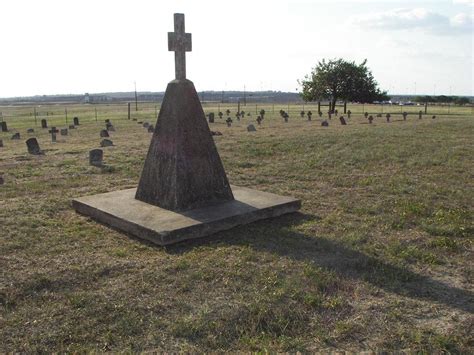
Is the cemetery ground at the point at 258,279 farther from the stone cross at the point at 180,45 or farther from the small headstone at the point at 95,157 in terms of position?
the small headstone at the point at 95,157

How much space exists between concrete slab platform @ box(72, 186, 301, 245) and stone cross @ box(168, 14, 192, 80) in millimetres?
2100

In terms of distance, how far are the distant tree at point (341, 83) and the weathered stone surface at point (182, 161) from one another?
150ft

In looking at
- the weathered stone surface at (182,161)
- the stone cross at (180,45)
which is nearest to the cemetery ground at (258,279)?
the weathered stone surface at (182,161)

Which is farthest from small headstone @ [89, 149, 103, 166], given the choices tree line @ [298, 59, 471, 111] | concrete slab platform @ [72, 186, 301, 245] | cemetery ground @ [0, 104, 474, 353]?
tree line @ [298, 59, 471, 111]

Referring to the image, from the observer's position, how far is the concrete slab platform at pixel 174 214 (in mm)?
5637

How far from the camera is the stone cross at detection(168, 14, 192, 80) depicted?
22.0 feet

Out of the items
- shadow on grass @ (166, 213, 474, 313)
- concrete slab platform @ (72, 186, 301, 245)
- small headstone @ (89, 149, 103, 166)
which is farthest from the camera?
small headstone @ (89, 149, 103, 166)

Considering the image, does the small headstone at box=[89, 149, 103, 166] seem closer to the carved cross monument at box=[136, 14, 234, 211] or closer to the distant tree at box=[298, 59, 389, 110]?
the carved cross monument at box=[136, 14, 234, 211]

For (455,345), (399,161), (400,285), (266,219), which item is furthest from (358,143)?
(455,345)

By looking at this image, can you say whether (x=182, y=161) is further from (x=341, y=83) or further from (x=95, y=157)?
(x=341, y=83)

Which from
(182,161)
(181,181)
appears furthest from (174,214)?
(182,161)

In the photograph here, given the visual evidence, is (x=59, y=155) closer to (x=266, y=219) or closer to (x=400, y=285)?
(x=266, y=219)

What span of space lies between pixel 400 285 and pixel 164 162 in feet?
12.3

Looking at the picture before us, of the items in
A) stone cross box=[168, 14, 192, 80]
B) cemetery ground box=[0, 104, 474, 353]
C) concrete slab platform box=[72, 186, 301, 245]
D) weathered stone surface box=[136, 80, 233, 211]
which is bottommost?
cemetery ground box=[0, 104, 474, 353]
